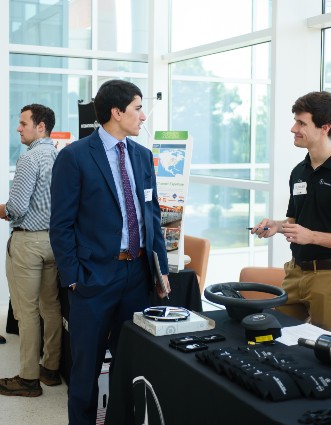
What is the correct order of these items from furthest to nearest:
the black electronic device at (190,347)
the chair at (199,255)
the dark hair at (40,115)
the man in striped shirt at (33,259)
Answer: the chair at (199,255) < the dark hair at (40,115) < the man in striped shirt at (33,259) < the black electronic device at (190,347)

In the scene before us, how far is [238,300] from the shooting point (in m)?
2.30

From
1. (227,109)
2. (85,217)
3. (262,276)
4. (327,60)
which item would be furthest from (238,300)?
(227,109)

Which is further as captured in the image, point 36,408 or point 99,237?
point 36,408

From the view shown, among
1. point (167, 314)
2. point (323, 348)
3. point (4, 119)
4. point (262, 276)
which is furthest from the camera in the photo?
point (4, 119)

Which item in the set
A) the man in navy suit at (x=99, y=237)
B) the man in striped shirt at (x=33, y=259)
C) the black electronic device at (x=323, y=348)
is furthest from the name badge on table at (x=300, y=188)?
the man in striped shirt at (x=33, y=259)

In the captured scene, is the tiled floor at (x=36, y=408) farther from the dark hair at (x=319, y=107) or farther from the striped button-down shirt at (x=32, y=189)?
the dark hair at (x=319, y=107)

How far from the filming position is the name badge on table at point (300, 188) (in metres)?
2.91

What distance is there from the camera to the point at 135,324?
7.83 ft

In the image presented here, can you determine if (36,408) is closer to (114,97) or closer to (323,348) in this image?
(114,97)

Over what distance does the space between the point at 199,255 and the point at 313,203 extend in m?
2.56

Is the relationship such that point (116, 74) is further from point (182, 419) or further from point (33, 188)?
point (182, 419)

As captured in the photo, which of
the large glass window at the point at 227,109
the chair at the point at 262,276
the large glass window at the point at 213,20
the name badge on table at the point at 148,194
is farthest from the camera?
the large glass window at the point at 227,109

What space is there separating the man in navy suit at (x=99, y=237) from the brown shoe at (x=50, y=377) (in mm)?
1373

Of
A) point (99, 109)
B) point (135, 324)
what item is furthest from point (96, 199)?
point (135, 324)
